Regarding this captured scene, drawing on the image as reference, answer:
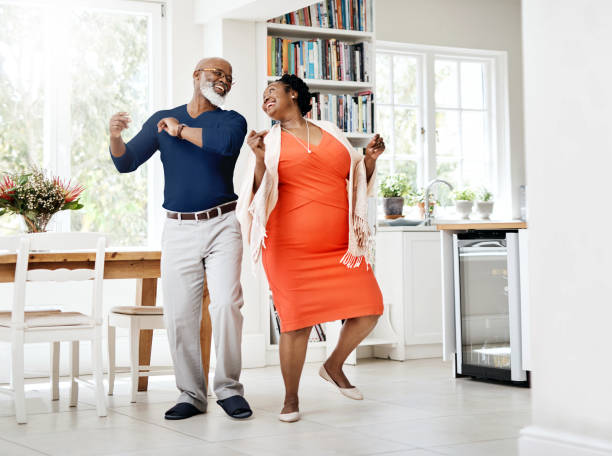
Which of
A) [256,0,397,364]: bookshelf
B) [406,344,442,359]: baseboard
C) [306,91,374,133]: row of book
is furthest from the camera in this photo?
[406,344,442,359]: baseboard

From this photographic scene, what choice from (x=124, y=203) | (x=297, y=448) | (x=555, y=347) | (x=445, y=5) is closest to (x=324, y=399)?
(x=297, y=448)

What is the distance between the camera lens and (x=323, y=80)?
5598 mm

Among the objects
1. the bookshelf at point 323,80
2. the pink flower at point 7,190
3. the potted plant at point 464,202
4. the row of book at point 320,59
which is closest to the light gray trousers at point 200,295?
the pink flower at point 7,190

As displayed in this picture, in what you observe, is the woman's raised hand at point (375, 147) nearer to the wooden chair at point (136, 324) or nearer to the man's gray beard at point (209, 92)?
the man's gray beard at point (209, 92)

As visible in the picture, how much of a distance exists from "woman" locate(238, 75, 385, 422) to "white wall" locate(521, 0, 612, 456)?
129cm

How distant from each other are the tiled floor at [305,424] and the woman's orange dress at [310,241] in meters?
0.46

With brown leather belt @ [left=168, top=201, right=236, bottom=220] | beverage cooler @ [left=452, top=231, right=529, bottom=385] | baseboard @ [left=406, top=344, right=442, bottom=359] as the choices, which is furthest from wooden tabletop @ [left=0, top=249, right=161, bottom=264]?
baseboard @ [left=406, top=344, right=442, bottom=359]

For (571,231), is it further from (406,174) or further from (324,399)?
(406,174)

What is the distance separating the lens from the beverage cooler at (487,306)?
14.1 feet

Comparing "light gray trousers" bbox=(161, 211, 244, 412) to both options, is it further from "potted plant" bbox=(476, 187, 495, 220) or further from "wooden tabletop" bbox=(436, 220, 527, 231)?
"potted plant" bbox=(476, 187, 495, 220)

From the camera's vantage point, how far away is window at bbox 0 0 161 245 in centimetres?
528

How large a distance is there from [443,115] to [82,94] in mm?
3037

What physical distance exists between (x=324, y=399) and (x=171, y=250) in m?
1.06

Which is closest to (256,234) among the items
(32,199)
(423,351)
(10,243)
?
(10,243)
